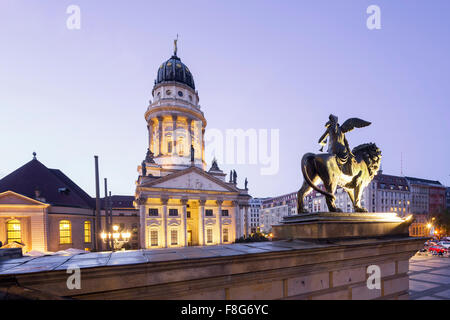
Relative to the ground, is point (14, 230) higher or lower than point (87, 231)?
higher

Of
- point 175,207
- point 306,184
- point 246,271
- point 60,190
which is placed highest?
point 306,184

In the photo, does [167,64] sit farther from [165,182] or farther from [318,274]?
[318,274]

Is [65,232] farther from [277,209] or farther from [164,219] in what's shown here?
[277,209]

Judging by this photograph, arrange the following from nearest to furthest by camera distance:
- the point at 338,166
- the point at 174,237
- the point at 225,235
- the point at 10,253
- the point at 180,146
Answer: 1. the point at 10,253
2. the point at 338,166
3. the point at 174,237
4. the point at 225,235
5. the point at 180,146

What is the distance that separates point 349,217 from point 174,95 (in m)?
51.8

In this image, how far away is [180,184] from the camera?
38.4m

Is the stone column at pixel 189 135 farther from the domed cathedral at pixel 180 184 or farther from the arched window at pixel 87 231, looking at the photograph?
the arched window at pixel 87 231

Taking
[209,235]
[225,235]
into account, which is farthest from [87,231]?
[225,235]

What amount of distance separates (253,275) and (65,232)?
108ft

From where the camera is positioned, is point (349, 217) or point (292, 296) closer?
point (292, 296)

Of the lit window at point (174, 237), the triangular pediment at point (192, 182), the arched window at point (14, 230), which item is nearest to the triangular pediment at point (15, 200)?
the arched window at point (14, 230)

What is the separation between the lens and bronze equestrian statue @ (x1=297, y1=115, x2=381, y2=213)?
4445 mm
